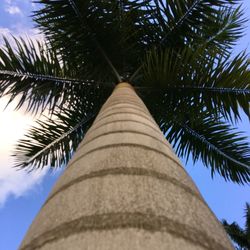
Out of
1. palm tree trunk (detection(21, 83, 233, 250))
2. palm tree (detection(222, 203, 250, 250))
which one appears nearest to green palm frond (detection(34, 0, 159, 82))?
palm tree trunk (detection(21, 83, 233, 250))

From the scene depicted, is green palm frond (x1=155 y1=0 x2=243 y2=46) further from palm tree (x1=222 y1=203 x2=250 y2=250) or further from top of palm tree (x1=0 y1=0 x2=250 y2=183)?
palm tree (x1=222 y1=203 x2=250 y2=250)

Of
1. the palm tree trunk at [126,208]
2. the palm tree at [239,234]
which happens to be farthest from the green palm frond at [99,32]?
the palm tree at [239,234]

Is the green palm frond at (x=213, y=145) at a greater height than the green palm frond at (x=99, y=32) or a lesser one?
lesser

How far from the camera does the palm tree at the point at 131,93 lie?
1.78 metres

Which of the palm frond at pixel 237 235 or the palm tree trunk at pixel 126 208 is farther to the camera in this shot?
the palm frond at pixel 237 235

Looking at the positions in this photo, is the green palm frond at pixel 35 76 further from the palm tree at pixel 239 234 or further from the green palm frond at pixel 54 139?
the palm tree at pixel 239 234

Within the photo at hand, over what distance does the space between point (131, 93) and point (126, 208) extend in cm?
316

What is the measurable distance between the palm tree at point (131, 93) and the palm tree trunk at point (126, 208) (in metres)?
0.01

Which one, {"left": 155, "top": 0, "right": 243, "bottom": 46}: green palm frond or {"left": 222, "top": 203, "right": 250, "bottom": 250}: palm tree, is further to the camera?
{"left": 222, "top": 203, "right": 250, "bottom": 250}: palm tree

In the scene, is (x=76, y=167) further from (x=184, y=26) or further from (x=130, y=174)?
(x=184, y=26)

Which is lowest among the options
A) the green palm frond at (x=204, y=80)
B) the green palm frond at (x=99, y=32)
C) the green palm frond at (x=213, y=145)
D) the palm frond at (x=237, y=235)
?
the palm frond at (x=237, y=235)

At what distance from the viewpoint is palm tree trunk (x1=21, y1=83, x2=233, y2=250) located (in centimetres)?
126

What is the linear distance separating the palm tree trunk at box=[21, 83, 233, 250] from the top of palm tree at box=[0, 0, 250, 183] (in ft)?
12.0

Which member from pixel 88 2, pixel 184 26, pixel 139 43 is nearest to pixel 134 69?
pixel 139 43
